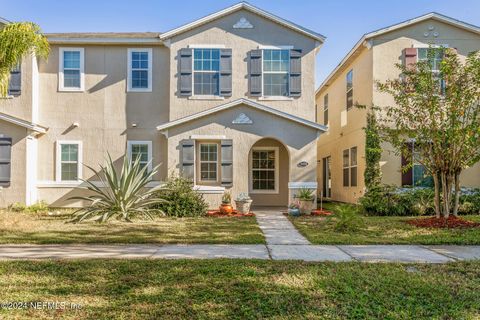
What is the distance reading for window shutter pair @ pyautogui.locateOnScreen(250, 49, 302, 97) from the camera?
15.1m

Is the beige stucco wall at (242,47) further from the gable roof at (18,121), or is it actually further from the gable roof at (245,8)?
the gable roof at (18,121)

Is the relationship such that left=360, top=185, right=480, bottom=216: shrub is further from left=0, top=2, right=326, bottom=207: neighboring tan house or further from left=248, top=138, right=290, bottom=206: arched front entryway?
left=248, top=138, right=290, bottom=206: arched front entryway

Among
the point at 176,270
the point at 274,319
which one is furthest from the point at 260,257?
the point at 274,319

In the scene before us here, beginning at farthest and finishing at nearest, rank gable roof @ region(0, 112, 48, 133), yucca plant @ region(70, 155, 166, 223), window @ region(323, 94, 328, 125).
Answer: window @ region(323, 94, 328, 125)
gable roof @ region(0, 112, 48, 133)
yucca plant @ region(70, 155, 166, 223)

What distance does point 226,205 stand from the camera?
1327 cm

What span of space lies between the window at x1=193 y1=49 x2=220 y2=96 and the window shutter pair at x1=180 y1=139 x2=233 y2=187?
2.32 meters

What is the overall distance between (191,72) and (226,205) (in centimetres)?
554

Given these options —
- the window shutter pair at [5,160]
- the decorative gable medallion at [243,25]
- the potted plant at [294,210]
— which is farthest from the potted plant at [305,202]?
the window shutter pair at [5,160]

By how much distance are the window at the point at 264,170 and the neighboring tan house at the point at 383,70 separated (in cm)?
354

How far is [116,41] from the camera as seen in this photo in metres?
15.2

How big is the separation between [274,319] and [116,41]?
1402 cm

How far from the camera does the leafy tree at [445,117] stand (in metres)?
10.1

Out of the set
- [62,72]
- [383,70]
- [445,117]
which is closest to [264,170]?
[383,70]

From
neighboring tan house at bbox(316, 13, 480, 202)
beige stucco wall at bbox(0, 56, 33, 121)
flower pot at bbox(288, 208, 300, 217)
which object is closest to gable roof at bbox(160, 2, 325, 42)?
neighboring tan house at bbox(316, 13, 480, 202)
